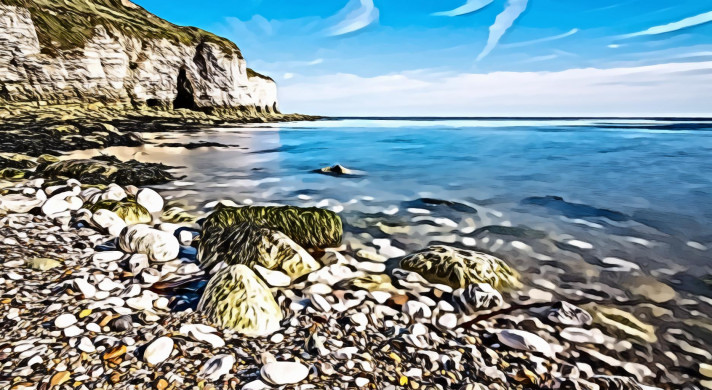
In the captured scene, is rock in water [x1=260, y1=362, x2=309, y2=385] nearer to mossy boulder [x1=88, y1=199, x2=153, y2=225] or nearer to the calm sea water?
the calm sea water

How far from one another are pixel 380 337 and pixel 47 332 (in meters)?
1.97

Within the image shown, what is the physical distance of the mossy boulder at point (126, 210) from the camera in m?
4.56

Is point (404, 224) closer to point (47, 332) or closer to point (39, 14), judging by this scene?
point (47, 332)

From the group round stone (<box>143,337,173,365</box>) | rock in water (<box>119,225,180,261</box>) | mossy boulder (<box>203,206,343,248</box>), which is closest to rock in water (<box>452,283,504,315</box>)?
mossy boulder (<box>203,206,343,248</box>)

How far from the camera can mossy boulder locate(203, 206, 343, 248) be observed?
4293mm

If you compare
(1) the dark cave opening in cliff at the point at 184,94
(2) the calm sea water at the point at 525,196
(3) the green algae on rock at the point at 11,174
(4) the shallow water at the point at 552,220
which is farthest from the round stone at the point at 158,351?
(1) the dark cave opening in cliff at the point at 184,94

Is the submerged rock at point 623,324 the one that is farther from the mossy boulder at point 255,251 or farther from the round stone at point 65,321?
the round stone at point 65,321

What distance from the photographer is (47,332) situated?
6.73 ft

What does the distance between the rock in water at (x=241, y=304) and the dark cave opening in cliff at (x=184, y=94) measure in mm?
50246

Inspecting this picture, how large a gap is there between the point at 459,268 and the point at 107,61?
4344cm

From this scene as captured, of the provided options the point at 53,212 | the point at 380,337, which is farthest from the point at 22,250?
the point at 380,337

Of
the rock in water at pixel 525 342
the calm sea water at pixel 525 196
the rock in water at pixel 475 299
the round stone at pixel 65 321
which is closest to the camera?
the round stone at pixel 65 321

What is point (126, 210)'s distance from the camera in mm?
4645

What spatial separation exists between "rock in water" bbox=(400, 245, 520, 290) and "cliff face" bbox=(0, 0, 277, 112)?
116ft
